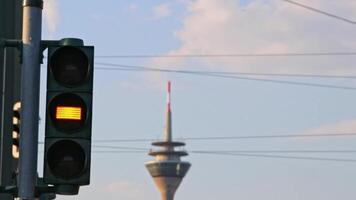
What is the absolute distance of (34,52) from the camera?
7664mm

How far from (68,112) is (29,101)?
364 millimetres

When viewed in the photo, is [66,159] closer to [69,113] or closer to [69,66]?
[69,113]

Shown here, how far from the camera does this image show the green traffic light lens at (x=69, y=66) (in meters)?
7.43

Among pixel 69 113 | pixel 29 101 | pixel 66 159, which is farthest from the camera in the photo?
pixel 29 101

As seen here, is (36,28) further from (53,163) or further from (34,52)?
(53,163)

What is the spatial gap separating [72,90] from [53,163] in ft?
1.97

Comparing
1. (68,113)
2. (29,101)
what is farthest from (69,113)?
(29,101)

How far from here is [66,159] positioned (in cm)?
730

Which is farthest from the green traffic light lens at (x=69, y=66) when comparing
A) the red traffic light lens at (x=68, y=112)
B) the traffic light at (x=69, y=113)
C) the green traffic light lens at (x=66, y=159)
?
the green traffic light lens at (x=66, y=159)

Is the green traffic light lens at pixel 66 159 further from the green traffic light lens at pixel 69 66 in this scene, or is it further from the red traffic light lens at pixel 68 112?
the green traffic light lens at pixel 69 66

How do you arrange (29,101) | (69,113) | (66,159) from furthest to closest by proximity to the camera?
(29,101) < (69,113) < (66,159)

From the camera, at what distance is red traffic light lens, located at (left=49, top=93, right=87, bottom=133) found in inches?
291

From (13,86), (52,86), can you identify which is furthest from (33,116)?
(13,86)

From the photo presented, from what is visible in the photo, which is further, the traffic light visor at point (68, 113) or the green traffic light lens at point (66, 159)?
the traffic light visor at point (68, 113)
